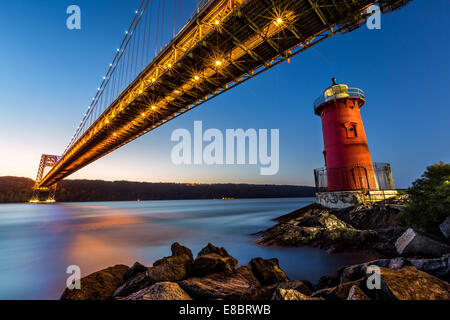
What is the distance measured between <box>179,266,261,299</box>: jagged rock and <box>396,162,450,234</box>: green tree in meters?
4.86

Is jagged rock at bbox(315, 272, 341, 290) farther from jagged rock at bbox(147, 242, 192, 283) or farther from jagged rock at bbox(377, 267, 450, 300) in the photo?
jagged rock at bbox(147, 242, 192, 283)

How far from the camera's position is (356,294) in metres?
2.28

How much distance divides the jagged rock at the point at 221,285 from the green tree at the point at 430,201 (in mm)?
4860

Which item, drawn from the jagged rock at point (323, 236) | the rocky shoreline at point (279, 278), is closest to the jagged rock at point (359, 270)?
the rocky shoreline at point (279, 278)

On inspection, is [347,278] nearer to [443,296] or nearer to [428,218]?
[443,296]

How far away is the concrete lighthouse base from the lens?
10.5 meters

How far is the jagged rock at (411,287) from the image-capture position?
7.22ft

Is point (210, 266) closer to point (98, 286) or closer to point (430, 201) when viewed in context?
point (98, 286)

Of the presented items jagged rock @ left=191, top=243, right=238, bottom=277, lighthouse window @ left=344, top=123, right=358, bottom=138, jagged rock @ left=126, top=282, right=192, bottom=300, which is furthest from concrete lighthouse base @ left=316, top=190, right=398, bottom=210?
jagged rock @ left=126, top=282, right=192, bottom=300

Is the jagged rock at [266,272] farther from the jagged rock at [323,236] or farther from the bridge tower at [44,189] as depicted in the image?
the bridge tower at [44,189]

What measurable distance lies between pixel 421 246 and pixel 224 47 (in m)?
9.34

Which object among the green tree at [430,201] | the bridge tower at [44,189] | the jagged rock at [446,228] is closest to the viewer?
the jagged rock at [446,228]
